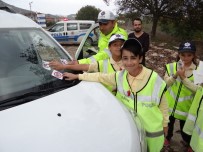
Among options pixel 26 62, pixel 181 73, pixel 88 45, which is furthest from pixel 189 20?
pixel 26 62

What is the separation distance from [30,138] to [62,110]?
408mm

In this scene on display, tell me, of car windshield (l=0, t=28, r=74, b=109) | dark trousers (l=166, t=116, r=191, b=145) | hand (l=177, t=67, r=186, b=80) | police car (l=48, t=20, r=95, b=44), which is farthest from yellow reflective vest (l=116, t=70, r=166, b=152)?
police car (l=48, t=20, r=95, b=44)

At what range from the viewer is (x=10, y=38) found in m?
2.83

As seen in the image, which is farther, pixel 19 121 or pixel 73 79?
pixel 73 79

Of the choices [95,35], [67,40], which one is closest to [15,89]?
[95,35]

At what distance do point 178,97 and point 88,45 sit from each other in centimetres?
170

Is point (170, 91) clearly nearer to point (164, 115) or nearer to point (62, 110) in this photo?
A: point (164, 115)

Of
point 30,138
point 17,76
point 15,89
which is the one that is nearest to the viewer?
point 30,138

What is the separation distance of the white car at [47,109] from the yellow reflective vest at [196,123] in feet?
Result: 2.29

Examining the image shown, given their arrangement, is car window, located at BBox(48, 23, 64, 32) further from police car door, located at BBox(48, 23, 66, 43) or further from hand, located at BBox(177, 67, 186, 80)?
hand, located at BBox(177, 67, 186, 80)

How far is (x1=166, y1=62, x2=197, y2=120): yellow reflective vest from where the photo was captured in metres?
3.31

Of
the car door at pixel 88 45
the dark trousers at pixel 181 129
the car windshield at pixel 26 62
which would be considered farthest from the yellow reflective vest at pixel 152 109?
the car door at pixel 88 45

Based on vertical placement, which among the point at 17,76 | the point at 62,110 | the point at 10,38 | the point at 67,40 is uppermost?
the point at 10,38

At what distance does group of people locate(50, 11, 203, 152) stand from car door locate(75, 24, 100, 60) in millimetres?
383
